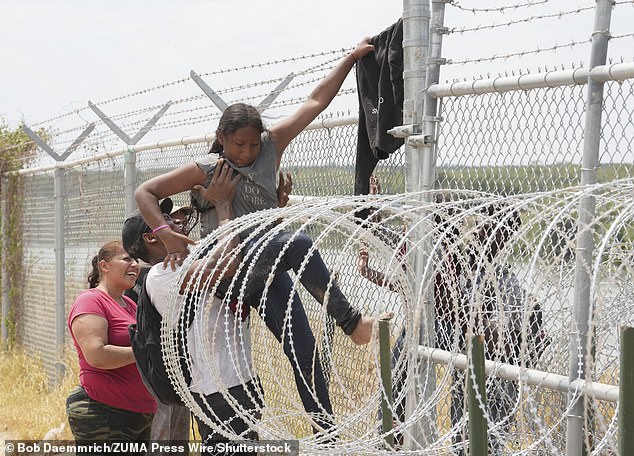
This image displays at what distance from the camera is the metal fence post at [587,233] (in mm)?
3420

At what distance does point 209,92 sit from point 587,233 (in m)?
3.17

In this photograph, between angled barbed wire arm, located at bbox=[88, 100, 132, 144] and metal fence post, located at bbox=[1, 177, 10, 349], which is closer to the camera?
angled barbed wire arm, located at bbox=[88, 100, 132, 144]

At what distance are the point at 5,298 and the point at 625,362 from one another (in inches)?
412

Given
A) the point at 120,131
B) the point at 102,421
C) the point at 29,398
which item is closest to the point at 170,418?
the point at 102,421

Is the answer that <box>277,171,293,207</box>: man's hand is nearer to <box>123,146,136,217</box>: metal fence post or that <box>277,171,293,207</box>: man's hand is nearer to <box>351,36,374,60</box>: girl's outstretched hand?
<box>351,36,374,60</box>: girl's outstretched hand

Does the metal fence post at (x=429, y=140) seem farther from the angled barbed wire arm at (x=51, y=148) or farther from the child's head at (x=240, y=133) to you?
the angled barbed wire arm at (x=51, y=148)

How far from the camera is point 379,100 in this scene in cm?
460

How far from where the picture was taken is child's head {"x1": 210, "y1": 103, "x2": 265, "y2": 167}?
4441 millimetres

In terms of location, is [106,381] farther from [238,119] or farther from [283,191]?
[238,119]

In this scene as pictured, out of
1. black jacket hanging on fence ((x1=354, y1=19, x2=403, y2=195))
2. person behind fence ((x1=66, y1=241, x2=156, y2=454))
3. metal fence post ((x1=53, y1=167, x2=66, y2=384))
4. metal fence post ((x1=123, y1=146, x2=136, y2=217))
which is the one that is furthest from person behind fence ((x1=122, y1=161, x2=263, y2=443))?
metal fence post ((x1=53, y1=167, x2=66, y2=384))

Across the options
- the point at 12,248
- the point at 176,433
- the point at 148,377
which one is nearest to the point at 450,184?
the point at 148,377

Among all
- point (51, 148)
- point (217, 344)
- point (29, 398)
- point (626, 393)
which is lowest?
point (29, 398)

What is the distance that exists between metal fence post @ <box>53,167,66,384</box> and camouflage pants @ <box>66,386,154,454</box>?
3680mm

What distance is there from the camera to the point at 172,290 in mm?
4152
